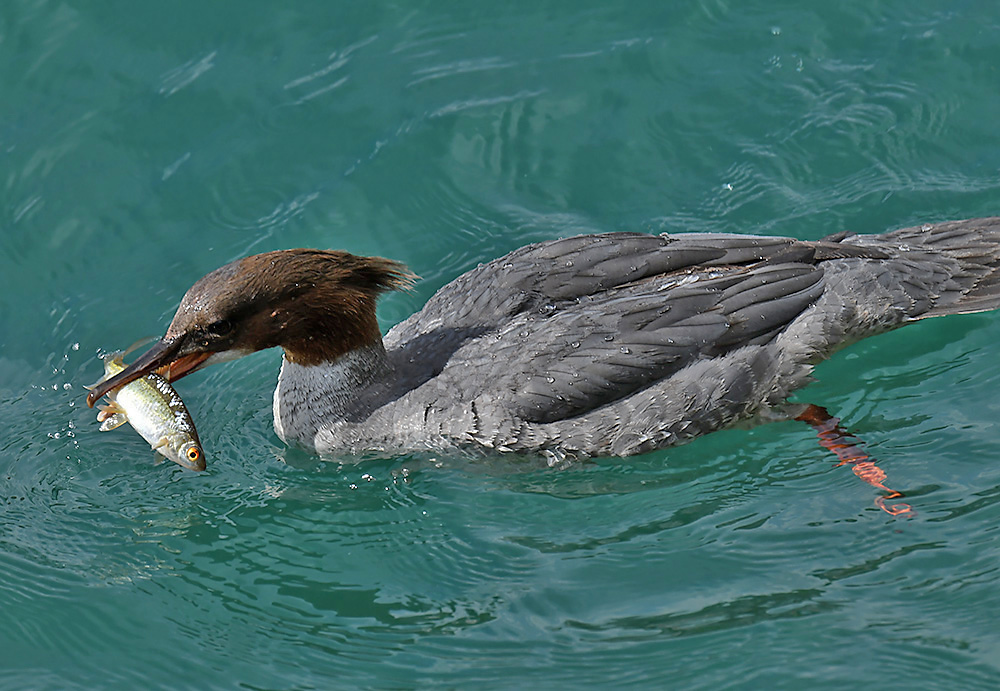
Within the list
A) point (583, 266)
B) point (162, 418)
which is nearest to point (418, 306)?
point (583, 266)

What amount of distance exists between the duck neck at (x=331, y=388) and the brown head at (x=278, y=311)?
5cm

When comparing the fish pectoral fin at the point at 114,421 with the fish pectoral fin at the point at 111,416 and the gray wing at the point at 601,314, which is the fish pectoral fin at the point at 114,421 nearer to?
the fish pectoral fin at the point at 111,416

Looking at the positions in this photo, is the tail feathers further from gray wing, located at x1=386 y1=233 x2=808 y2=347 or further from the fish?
the fish

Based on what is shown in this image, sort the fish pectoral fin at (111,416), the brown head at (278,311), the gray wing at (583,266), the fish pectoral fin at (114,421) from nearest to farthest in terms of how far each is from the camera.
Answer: the brown head at (278,311), the fish pectoral fin at (111,416), the fish pectoral fin at (114,421), the gray wing at (583,266)

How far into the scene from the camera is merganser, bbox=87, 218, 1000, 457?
18.4 feet

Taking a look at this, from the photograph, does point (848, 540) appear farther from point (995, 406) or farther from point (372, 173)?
point (372, 173)

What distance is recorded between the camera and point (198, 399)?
647 centimetres

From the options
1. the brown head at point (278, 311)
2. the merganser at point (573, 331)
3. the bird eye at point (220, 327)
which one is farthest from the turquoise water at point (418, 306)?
the bird eye at point (220, 327)

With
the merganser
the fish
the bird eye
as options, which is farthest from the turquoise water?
the bird eye

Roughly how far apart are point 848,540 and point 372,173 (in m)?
3.77

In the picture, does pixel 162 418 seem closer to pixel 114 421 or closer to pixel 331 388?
pixel 114 421

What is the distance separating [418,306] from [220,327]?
1724mm

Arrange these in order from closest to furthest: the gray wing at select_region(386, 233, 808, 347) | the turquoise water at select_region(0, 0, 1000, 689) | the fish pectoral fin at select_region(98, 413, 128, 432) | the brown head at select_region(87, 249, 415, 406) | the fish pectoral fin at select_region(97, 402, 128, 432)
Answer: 1. the turquoise water at select_region(0, 0, 1000, 689)
2. the brown head at select_region(87, 249, 415, 406)
3. the fish pectoral fin at select_region(97, 402, 128, 432)
4. the fish pectoral fin at select_region(98, 413, 128, 432)
5. the gray wing at select_region(386, 233, 808, 347)

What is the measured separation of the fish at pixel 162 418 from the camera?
17.8 feet
